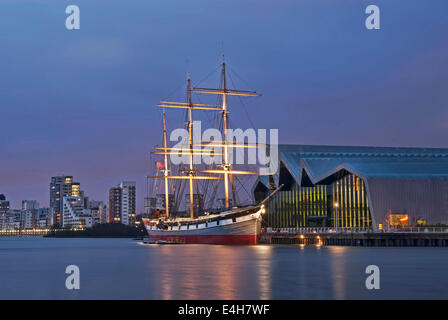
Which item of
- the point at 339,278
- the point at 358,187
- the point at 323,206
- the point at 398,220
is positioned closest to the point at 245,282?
the point at 339,278

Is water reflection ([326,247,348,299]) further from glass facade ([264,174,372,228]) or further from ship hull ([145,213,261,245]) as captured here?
glass facade ([264,174,372,228])

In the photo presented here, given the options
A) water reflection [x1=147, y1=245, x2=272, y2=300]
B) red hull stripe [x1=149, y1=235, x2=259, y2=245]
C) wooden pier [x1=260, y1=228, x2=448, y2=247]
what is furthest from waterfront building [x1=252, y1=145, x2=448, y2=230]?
water reflection [x1=147, y1=245, x2=272, y2=300]

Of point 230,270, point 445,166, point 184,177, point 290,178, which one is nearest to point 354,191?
point 445,166

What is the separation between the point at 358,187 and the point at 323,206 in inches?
628

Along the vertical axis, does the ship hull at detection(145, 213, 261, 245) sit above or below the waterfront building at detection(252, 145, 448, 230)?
below

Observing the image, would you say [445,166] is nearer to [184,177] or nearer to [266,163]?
[266,163]

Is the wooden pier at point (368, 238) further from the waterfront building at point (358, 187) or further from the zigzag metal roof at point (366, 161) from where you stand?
the zigzag metal roof at point (366, 161)

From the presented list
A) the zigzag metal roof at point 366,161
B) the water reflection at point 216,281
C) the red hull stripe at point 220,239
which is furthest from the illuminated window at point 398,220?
the water reflection at point 216,281

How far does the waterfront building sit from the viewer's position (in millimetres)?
97750

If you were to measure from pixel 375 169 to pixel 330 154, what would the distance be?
2382 cm

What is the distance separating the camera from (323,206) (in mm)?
121375

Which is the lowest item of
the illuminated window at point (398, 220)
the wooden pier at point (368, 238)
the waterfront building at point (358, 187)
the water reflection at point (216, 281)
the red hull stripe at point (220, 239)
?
the red hull stripe at point (220, 239)

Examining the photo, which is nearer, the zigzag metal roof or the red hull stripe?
the zigzag metal roof

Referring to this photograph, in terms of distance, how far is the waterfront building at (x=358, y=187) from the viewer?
97.8m
